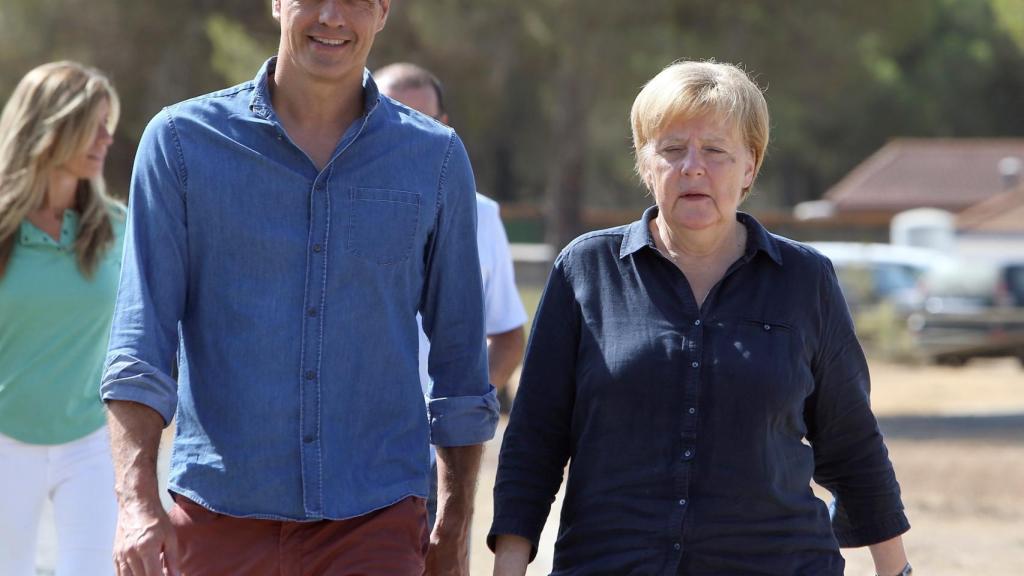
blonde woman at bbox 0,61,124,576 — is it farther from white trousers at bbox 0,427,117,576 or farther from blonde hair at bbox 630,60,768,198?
blonde hair at bbox 630,60,768,198

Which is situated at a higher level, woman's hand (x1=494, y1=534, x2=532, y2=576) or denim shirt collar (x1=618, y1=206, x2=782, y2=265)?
denim shirt collar (x1=618, y1=206, x2=782, y2=265)

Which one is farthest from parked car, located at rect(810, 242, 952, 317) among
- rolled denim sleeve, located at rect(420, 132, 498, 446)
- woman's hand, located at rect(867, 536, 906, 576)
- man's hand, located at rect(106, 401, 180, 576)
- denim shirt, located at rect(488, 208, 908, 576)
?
man's hand, located at rect(106, 401, 180, 576)

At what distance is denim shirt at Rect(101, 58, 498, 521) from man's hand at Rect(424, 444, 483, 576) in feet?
0.30

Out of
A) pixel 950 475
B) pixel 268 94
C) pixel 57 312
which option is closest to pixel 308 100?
pixel 268 94

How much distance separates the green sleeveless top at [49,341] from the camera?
4.77m

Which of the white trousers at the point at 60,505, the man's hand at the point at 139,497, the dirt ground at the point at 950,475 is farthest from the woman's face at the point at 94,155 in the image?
the dirt ground at the point at 950,475

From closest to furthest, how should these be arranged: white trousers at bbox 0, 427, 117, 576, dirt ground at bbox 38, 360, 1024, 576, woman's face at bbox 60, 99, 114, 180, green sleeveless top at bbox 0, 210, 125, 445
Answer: white trousers at bbox 0, 427, 117, 576 → green sleeveless top at bbox 0, 210, 125, 445 → woman's face at bbox 60, 99, 114, 180 → dirt ground at bbox 38, 360, 1024, 576

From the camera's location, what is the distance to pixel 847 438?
353cm

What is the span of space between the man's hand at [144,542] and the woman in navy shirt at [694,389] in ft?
2.75

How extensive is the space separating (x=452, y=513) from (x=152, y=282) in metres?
0.80

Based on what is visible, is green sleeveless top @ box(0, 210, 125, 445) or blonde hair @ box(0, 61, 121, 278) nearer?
green sleeveless top @ box(0, 210, 125, 445)

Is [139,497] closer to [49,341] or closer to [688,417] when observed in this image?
[688,417]

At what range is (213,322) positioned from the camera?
10.1 feet

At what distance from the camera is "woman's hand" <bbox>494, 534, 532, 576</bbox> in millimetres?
3467
